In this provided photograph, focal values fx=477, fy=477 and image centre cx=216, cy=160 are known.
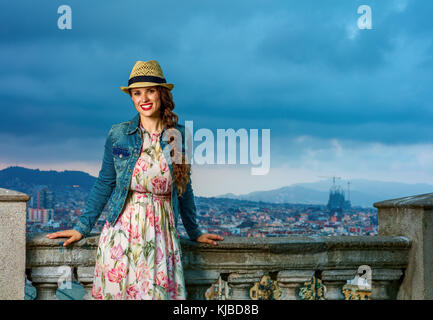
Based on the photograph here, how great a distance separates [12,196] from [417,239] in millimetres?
2753

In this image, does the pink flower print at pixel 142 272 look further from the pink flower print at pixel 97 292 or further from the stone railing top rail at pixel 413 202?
the stone railing top rail at pixel 413 202

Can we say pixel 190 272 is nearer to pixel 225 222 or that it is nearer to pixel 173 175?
pixel 173 175

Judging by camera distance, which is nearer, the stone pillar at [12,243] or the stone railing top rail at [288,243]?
the stone pillar at [12,243]

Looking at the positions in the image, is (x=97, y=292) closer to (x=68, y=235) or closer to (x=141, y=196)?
(x=68, y=235)

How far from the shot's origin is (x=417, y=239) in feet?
11.3

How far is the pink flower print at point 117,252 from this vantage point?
2754 mm

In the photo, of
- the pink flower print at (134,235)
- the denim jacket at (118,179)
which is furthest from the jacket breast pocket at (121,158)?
the pink flower print at (134,235)

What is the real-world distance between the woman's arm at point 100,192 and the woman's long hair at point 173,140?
382 millimetres

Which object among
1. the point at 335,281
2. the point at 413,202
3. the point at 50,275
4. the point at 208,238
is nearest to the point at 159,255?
the point at 208,238

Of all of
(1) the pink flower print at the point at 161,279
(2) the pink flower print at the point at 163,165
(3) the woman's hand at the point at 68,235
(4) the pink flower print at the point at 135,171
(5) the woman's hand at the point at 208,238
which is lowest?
(1) the pink flower print at the point at 161,279

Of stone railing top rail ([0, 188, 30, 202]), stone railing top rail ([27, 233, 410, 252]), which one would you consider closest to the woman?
stone railing top rail ([27, 233, 410, 252])

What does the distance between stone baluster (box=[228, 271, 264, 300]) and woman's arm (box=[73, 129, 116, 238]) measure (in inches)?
39.1

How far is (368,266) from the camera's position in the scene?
346cm
